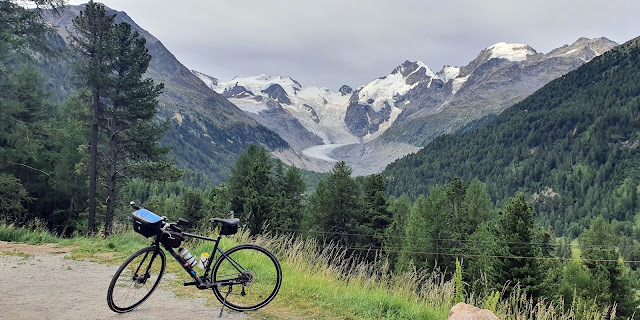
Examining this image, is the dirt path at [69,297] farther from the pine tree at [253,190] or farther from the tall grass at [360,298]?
the pine tree at [253,190]

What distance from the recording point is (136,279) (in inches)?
287

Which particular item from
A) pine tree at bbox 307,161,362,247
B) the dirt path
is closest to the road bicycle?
the dirt path

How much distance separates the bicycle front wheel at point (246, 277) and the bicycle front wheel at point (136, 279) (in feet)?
3.54

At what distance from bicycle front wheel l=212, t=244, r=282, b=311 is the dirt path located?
1.08 ft

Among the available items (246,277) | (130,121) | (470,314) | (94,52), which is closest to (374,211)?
(130,121)

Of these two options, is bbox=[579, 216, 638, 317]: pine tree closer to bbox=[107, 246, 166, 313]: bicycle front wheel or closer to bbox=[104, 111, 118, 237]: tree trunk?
bbox=[104, 111, 118, 237]: tree trunk

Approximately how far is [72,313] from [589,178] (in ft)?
722

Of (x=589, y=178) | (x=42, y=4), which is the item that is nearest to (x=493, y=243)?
(x=42, y=4)

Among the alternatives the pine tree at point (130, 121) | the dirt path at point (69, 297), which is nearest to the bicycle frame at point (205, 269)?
the dirt path at point (69, 297)

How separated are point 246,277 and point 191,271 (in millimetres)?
998

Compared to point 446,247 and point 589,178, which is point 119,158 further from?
point 589,178

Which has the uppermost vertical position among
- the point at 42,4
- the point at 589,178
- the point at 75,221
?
the point at 589,178

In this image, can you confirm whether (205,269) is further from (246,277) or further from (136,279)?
(136,279)

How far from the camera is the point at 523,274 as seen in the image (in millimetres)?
34281
